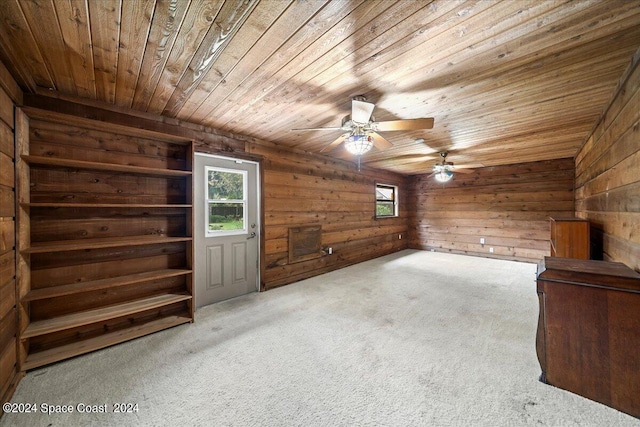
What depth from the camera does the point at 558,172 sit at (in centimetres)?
514

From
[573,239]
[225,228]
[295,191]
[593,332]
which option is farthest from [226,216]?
[573,239]

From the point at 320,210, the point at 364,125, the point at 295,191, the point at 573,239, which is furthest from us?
the point at 320,210

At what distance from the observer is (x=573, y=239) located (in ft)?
8.84

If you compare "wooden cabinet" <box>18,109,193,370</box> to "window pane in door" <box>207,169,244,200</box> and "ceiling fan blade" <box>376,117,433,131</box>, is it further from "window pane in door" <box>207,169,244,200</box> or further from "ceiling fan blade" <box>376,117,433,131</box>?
"ceiling fan blade" <box>376,117,433,131</box>

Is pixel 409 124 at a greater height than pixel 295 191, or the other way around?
pixel 409 124

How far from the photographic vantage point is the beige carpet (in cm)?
146

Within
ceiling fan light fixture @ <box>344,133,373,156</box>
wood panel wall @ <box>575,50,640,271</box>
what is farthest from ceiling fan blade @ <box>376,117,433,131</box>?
wood panel wall @ <box>575,50,640,271</box>

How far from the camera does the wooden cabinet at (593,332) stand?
4.80 ft

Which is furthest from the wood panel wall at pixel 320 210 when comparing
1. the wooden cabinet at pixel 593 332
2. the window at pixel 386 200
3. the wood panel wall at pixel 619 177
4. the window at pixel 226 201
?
the wood panel wall at pixel 619 177

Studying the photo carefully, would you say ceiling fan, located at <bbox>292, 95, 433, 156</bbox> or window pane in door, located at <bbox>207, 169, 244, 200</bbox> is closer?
ceiling fan, located at <bbox>292, 95, 433, 156</bbox>

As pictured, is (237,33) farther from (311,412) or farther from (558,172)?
(558,172)

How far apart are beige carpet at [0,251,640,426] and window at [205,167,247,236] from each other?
104cm

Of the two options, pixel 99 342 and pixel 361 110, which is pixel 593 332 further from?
pixel 99 342

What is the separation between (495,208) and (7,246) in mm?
7721
